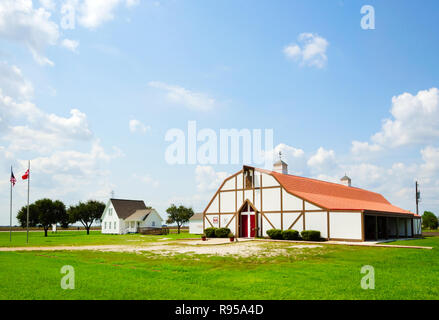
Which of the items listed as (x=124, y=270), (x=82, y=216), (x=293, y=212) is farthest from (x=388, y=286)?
(x=82, y=216)

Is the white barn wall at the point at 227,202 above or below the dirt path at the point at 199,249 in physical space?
above

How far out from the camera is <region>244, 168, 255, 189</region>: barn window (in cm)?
3727

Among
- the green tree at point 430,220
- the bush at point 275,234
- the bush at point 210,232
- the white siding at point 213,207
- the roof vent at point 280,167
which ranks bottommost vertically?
the green tree at point 430,220

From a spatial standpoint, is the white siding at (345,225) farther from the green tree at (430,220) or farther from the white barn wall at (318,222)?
the green tree at (430,220)

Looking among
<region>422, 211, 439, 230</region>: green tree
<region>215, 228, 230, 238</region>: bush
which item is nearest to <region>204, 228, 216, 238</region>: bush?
<region>215, 228, 230, 238</region>: bush

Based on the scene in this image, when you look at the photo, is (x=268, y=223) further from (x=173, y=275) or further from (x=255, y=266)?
(x=173, y=275)

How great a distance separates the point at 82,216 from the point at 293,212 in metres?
51.2

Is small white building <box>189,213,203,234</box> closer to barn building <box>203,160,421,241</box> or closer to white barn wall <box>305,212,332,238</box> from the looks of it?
barn building <box>203,160,421,241</box>

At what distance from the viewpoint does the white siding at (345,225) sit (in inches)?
1127

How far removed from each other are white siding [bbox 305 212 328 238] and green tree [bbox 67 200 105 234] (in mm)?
50450

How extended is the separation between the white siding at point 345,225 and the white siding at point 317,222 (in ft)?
1.49

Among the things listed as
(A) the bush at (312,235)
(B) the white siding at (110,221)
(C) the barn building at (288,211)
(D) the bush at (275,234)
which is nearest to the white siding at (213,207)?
(C) the barn building at (288,211)

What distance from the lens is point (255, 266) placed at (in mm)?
13633
